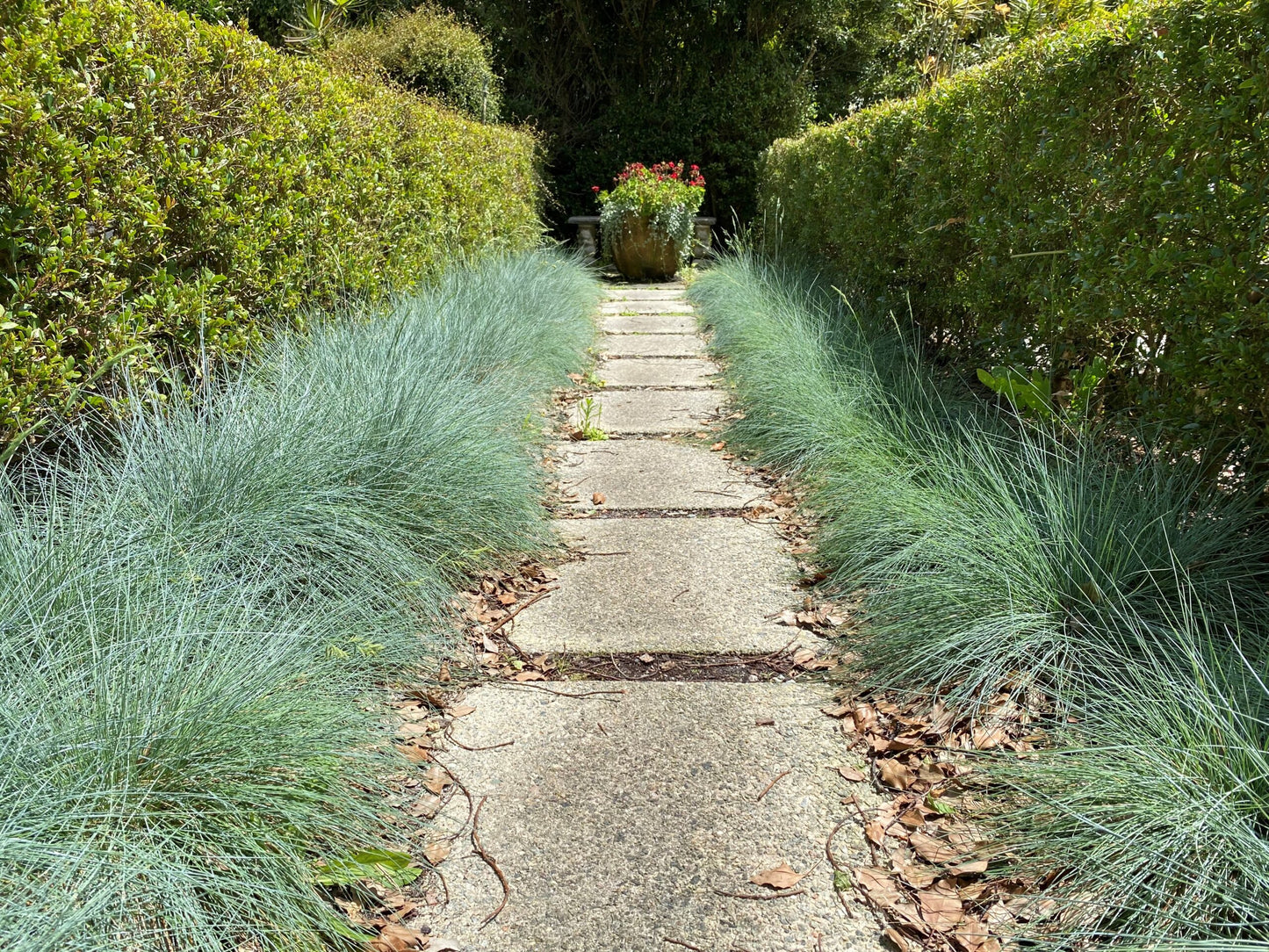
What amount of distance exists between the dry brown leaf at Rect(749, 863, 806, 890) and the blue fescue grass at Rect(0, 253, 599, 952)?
0.78 metres

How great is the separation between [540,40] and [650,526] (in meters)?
14.3

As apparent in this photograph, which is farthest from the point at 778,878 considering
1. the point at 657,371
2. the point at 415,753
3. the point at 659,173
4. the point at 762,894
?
the point at 659,173

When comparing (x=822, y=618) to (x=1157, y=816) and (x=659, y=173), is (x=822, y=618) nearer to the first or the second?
(x=1157, y=816)

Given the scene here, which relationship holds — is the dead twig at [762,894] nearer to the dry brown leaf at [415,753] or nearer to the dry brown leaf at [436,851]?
the dry brown leaf at [436,851]

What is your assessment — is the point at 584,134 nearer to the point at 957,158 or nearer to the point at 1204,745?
the point at 957,158

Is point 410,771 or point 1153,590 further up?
point 1153,590

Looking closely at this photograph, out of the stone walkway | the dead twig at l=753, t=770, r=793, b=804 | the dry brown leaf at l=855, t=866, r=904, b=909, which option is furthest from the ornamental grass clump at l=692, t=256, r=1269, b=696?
the dry brown leaf at l=855, t=866, r=904, b=909

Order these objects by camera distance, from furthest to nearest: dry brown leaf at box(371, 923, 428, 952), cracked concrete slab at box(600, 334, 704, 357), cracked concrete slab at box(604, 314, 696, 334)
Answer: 1. cracked concrete slab at box(604, 314, 696, 334)
2. cracked concrete slab at box(600, 334, 704, 357)
3. dry brown leaf at box(371, 923, 428, 952)

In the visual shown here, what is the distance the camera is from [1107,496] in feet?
8.78

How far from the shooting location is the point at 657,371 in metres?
6.71

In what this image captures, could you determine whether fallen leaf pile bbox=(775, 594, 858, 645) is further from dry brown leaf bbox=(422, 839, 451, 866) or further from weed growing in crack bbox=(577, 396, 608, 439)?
weed growing in crack bbox=(577, 396, 608, 439)

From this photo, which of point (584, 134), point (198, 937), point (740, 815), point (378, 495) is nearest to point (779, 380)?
point (378, 495)

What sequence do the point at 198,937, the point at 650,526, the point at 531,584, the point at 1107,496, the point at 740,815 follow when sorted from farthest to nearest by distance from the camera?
the point at 650,526, the point at 531,584, the point at 1107,496, the point at 740,815, the point at 198,937

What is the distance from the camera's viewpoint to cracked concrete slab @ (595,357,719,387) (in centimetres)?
635
